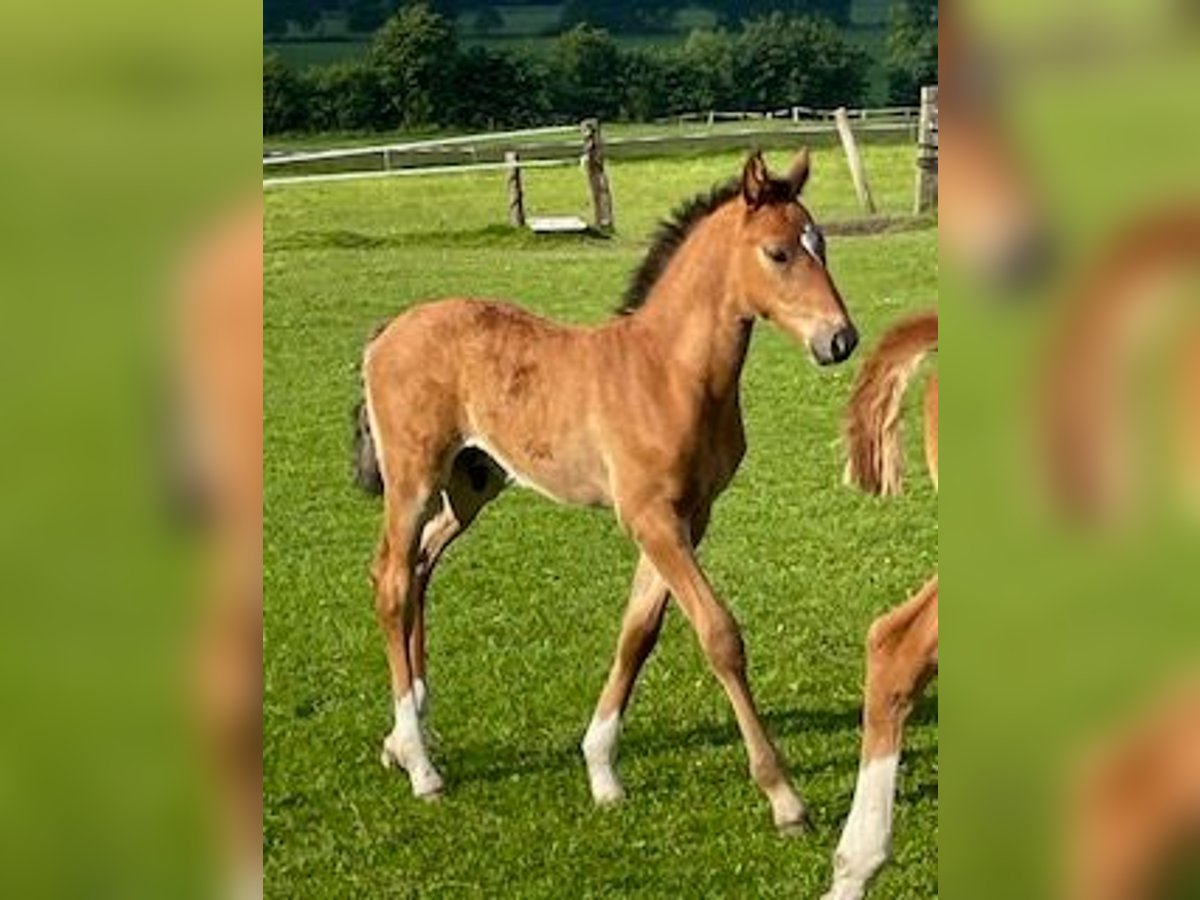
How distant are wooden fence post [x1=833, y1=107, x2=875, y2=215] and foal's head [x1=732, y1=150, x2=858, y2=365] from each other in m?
0.05

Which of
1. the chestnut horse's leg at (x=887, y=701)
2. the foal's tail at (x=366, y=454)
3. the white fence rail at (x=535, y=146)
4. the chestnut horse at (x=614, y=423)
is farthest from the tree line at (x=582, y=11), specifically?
the foal's tail at (x=366, y=454)

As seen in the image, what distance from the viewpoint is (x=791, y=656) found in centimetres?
192

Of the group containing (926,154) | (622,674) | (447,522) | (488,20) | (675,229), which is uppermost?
(488,20)

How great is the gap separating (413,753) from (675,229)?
68 cm

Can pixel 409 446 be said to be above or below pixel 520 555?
above

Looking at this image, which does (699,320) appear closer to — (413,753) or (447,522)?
(447,522)

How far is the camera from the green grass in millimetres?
1654

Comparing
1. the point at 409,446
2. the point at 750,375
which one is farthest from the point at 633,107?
the point at 409,446

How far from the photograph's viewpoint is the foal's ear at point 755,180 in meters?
1.62

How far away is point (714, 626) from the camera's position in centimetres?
185
